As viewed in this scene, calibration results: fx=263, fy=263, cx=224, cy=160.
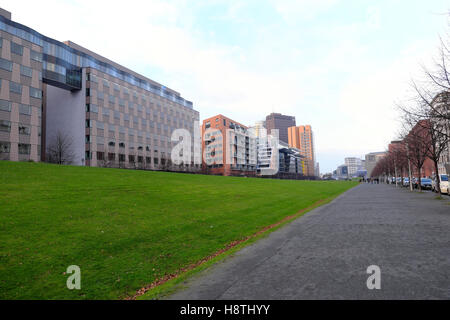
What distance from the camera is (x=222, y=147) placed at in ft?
365

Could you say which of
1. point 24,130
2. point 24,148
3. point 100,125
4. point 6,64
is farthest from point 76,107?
point 24,148

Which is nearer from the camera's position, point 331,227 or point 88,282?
point 88,282

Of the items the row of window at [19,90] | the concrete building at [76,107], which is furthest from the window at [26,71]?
the row of window at [19,90]

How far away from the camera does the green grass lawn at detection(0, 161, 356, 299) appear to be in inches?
213

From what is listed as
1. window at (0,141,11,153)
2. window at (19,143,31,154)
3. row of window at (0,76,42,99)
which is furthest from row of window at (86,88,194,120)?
window at (0,141,11,153)

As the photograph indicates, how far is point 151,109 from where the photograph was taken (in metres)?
73.1

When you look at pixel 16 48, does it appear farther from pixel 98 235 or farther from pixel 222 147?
pixel 222 147

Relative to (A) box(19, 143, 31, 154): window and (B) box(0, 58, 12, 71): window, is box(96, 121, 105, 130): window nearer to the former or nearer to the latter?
(A) box(19, 143, 31, 154): window

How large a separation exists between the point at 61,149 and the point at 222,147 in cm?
6740

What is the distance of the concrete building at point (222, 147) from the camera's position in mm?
110062
